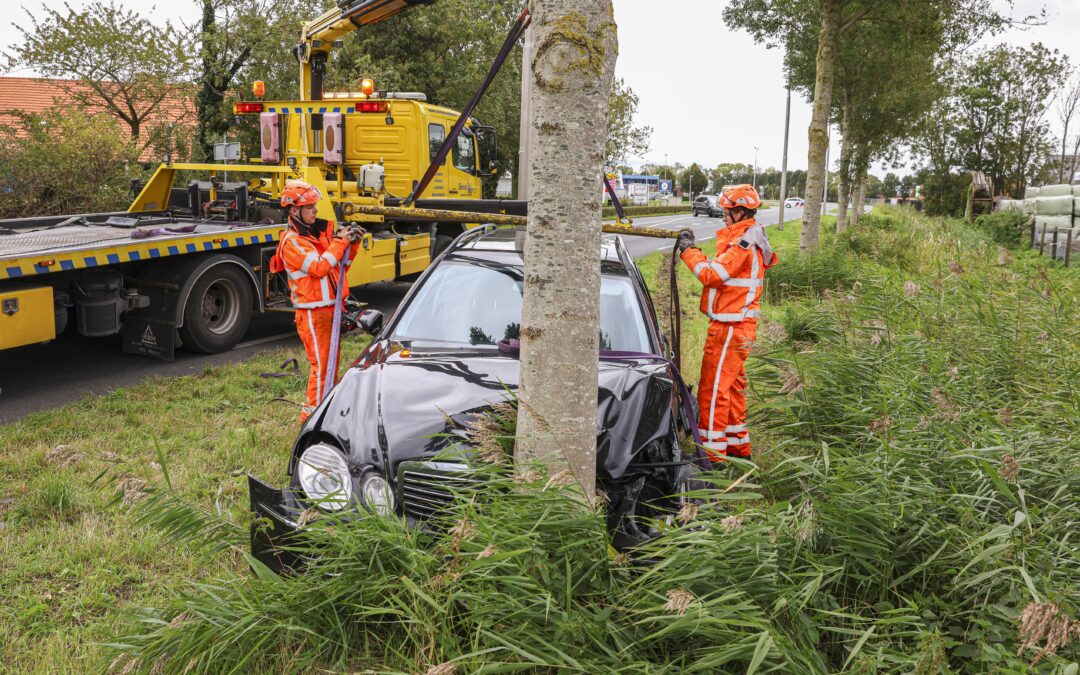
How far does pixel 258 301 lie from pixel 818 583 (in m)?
7.58

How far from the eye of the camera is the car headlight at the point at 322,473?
3080 mm

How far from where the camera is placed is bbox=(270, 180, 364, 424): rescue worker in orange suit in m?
5.57

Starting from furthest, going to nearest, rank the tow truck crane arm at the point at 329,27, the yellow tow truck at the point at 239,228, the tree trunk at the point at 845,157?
the tree trunk at the point at 845,157 → the tow truck crane arm at the point at 329,27 → the yellow tow truck at the point at 239,228

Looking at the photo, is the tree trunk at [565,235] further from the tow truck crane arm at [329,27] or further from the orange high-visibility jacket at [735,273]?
the tow truck crane arm at [329,27]

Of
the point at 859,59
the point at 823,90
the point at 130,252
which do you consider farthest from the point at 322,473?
the point at 859,59

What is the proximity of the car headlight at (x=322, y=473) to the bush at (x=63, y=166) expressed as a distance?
11598mm

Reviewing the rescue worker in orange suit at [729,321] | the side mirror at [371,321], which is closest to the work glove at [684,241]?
the rescue worker in orange suit at [729,321]

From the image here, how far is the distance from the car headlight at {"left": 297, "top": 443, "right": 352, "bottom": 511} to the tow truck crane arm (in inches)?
358

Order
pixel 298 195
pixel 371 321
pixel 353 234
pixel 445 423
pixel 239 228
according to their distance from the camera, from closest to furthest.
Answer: pixel 445 423 → pixel 371 321 → pixel 353 234 → pixel 298 195 → pixel 239 228

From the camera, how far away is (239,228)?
869 centimetres

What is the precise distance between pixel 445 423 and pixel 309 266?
279 centimetres

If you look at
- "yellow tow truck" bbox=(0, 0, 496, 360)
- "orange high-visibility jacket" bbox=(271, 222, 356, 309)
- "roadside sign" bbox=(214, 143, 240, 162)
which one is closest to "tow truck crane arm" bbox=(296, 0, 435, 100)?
"yellow tow truck" bbox=(0, 0, 496, 360)

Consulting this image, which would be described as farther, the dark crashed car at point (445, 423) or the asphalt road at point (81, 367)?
the asphalt road at point (81, 367)

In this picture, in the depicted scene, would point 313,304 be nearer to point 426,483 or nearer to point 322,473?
point 322,473
